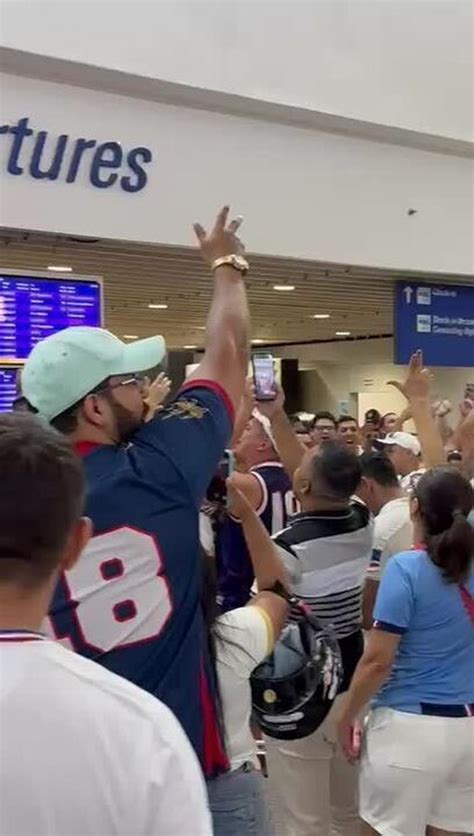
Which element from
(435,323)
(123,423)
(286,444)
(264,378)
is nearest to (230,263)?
(123,423)

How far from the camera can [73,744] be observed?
0.95m

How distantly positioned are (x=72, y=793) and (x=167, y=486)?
0.80m

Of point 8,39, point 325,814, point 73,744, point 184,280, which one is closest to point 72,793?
point 73,744

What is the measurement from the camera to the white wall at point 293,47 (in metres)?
5.79

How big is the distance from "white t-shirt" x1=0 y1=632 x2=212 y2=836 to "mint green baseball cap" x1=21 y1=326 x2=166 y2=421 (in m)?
0.77

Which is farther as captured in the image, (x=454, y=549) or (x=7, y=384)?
(x=7, y=384)

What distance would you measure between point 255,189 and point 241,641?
202 inches

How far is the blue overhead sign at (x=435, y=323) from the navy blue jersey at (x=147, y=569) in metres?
6.29

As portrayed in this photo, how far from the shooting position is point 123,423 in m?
1.79

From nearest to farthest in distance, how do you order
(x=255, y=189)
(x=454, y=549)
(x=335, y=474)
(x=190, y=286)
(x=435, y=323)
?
(x=454, y=549) → (x=335, y=474) → (x=255, y=189) → (x=435, y=323) → (x=190, y=286)

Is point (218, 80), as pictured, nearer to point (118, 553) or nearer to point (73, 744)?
point (118, 553)

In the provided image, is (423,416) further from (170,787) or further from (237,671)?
(170,787)

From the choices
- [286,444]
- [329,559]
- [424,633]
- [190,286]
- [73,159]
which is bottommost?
[424,633]

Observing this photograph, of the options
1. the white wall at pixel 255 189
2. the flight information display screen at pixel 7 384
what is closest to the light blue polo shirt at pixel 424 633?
the flight information display screen at pixel 7 384
